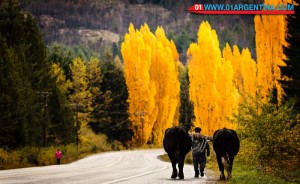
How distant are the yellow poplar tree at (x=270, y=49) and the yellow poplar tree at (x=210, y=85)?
28.0 feet

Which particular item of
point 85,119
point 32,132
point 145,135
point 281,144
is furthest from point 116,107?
point 281,144

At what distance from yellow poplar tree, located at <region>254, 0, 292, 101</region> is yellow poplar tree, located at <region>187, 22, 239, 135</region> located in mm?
8536

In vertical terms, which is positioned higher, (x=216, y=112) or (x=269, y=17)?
(x=269, y=17)

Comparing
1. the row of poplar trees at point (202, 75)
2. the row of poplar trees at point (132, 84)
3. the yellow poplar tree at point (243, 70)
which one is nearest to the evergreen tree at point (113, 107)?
the row of poplar trees at point (132, 84)

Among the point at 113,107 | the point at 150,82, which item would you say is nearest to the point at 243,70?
the point at 150,82

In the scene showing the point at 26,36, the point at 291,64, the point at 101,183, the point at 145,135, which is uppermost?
the point at 26,36

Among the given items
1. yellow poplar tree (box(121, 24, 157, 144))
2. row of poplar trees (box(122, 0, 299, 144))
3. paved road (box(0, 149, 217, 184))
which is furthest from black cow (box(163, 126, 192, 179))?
yellow poplar tree (box(121, 24, 157, 144))

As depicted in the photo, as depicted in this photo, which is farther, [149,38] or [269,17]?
[149,38]

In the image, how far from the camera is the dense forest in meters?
15.2

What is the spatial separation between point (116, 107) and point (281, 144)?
64715 millimetres

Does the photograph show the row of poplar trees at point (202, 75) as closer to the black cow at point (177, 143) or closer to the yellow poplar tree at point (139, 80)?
the yellow poplar tree at point (139, 80)

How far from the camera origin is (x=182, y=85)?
89875 millimetres

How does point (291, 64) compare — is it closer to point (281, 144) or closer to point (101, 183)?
point (281, 144)

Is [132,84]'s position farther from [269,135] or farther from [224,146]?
[224,146]
